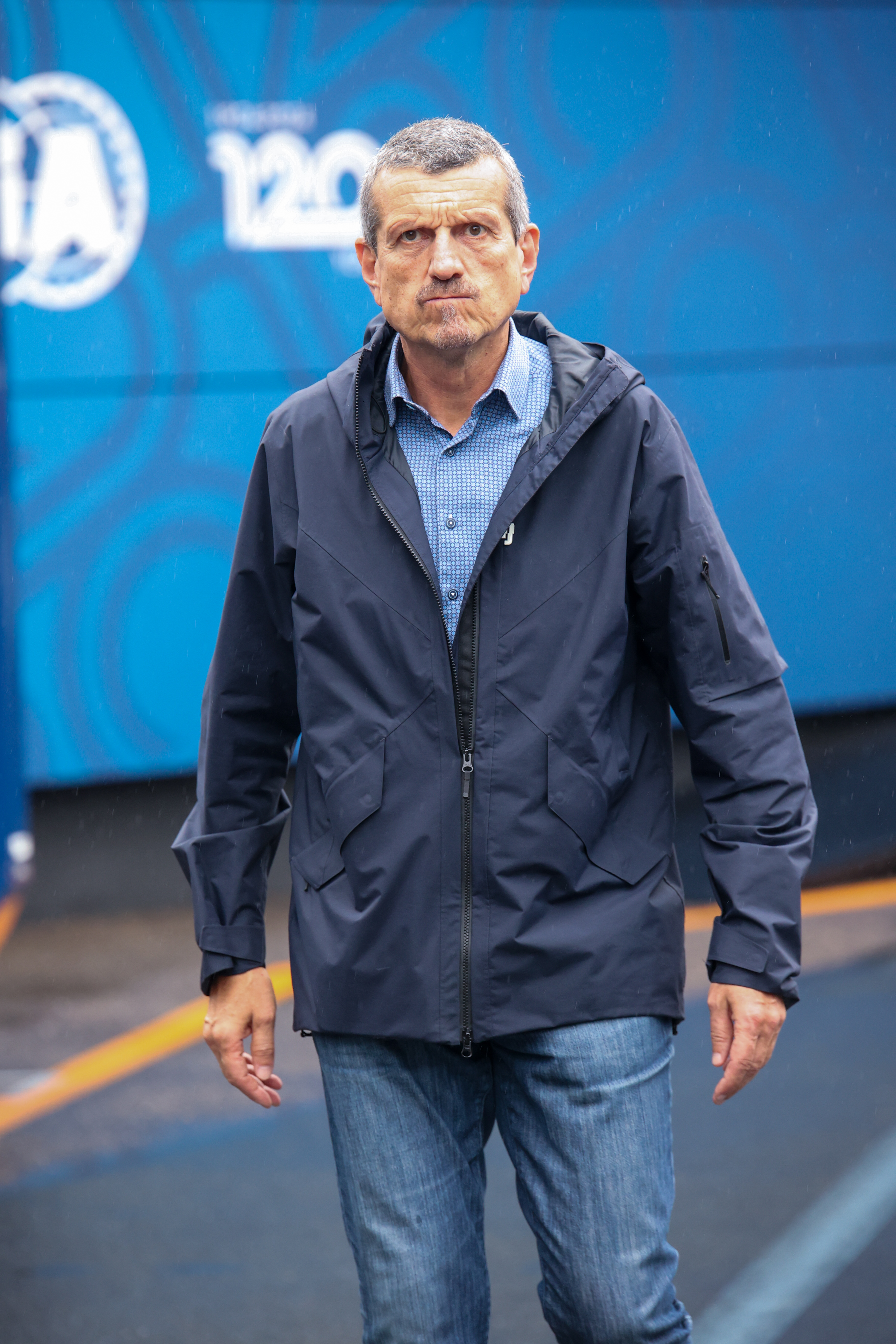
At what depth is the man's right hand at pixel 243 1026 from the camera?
2.36m

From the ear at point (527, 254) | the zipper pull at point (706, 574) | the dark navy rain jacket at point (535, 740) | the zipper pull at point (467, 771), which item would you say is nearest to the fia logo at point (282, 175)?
the ear at point (527, 254)

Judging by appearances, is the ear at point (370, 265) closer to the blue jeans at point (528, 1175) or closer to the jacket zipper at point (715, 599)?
the jacket zipper at point (715, 599)

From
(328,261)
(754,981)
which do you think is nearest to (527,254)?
(754,981)

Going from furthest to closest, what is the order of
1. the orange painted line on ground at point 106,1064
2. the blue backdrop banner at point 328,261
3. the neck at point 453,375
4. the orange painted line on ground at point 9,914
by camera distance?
the blue backdrop banner at point 328,261
the orange painted line on ground at point 9,914
the orange painted line on ground at point 106,1064
the neck at point 453,375

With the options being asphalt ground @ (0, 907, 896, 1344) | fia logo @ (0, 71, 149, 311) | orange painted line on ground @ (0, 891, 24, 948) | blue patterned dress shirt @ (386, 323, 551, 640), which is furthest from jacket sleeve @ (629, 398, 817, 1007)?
fia logo @ (0, 71, 149, 311)

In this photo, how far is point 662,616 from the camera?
225 centimetres

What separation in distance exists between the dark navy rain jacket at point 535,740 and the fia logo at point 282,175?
5.09 meters

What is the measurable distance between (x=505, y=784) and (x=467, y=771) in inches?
2.1

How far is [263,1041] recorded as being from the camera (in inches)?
93.8

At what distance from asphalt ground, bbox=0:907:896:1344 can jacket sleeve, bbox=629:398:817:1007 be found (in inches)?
51.9

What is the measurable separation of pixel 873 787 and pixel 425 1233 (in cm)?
551

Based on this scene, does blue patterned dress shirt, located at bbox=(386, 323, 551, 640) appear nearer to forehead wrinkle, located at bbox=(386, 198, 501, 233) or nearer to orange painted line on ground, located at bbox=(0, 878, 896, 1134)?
forehead wrinkle, located at bbox=(386, 198, 501, 233)

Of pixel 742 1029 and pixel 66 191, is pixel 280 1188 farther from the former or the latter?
pixel 66 191

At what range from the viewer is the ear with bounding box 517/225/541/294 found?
2.30 m
